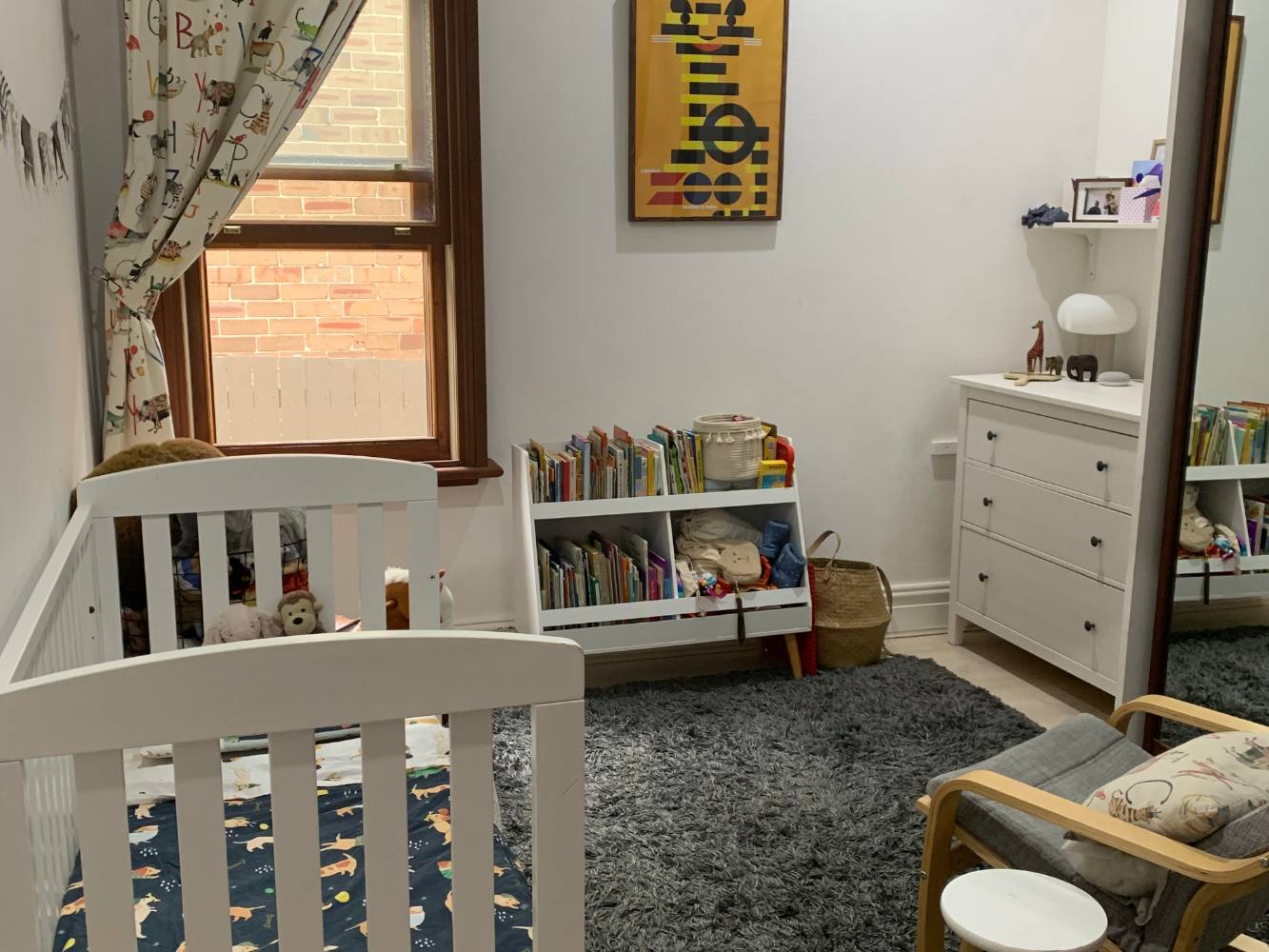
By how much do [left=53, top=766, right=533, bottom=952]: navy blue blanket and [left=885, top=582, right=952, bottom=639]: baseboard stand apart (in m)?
2.36

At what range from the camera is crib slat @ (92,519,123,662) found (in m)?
1.98

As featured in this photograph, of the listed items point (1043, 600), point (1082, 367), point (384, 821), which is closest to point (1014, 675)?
point (1043, 600)

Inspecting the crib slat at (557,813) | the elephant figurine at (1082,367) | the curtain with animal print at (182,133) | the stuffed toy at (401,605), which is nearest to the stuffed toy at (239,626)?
the stuffed toy at (401,605)

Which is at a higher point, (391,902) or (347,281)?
(347,281)

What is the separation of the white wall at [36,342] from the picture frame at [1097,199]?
9.12 ft

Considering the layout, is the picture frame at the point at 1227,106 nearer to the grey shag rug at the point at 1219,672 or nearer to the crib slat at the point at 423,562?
the grey shag rug at the point at 1219,672

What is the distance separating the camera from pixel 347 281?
10.6 feet

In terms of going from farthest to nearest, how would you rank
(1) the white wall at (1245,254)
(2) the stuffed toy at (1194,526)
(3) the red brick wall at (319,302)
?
1. (3) the red brick wall at (319,302)
2. (2) the stuffed toy at (1194,526)
3. (1) the white wall at (1245,254)

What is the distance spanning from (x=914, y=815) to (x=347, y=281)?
6.52ft

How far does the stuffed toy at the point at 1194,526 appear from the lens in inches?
104

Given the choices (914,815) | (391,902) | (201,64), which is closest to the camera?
(391,902)

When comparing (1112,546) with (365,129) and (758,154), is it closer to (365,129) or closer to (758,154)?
(758,154)

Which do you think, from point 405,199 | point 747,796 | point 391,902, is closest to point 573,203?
point 405,199

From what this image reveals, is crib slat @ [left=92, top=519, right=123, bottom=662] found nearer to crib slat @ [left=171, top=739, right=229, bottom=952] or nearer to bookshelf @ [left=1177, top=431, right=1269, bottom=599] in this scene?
crib slat @ [left=171, top=739, right=229, bottom=952]
